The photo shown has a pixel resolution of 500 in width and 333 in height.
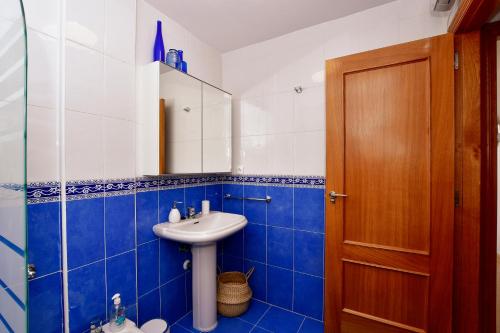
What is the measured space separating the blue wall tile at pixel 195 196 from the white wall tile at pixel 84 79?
87 cm

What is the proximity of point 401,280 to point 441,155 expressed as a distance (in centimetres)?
77

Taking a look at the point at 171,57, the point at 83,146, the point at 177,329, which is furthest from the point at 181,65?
the point at 177,329

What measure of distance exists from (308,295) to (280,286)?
0.24 metres

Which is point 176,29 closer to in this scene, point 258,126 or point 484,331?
point 258,126

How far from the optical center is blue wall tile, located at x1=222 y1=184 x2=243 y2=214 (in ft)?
6.92

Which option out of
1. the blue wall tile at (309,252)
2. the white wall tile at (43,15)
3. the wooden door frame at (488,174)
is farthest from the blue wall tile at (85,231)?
the wooden door frame at (488,174)

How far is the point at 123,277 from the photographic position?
1323 mm

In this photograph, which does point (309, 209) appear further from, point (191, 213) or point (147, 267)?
point (147, 267)

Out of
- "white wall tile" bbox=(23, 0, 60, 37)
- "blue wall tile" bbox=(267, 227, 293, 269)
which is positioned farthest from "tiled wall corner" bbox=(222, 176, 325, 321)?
"white wall tile" bbox=(23, 0, 60, 37)

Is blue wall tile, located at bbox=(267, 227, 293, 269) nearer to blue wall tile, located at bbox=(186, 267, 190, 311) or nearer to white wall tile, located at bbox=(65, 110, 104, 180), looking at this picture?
blue wall tile, located at bbox=(186, 267, 190, 311)

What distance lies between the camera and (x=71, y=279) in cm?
109

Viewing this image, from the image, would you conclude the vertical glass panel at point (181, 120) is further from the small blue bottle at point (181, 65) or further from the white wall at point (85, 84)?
the white wall at point (85, 84)

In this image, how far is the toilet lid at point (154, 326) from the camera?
4.53ft

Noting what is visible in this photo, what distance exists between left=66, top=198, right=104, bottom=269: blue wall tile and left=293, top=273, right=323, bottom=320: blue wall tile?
1.41 metres
